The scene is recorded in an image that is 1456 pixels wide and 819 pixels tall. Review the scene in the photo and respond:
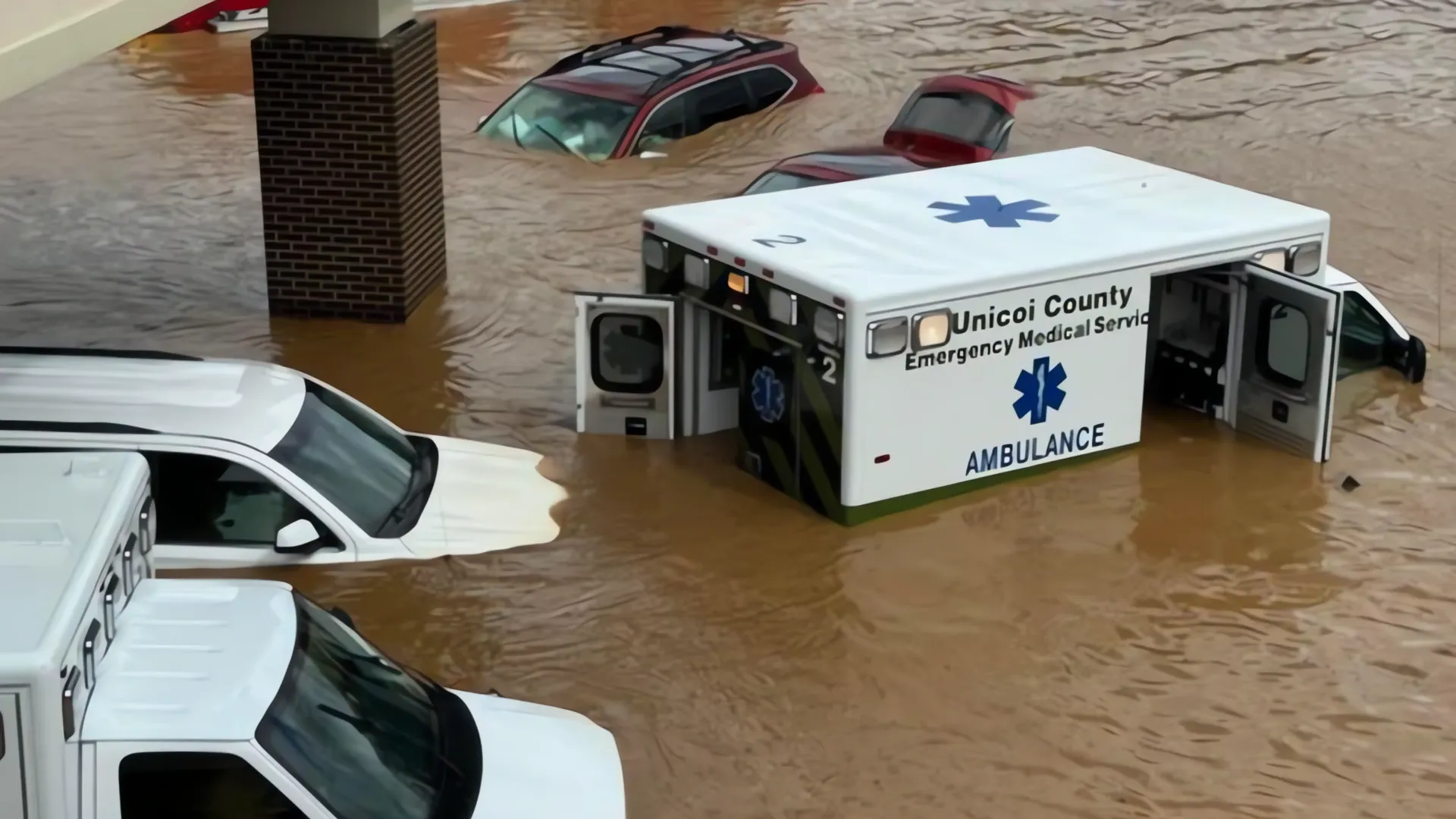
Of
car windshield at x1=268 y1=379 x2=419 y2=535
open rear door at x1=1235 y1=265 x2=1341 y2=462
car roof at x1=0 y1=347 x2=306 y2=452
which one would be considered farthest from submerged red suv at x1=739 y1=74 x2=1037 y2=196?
car roof at x1=0 y1=347 x2=306 y2=452

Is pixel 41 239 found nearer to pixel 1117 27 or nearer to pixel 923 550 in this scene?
pixel 923 550

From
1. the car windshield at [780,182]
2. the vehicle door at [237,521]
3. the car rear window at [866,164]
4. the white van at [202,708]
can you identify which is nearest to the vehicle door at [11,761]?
the white van at [202,708]

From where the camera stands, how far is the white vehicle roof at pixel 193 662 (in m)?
5.40

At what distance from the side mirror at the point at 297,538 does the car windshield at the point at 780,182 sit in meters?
8.65

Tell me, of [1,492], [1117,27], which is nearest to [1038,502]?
[1,492]

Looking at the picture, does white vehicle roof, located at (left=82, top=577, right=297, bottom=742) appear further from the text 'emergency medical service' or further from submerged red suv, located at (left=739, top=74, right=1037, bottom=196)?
submerged red suv, located at (left=739, top=74, right=1037, bottom=196)

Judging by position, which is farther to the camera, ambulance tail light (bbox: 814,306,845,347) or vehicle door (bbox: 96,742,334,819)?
ambulance tail light (bbox: 814,306,845,347)

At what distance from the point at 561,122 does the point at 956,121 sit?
5.44m

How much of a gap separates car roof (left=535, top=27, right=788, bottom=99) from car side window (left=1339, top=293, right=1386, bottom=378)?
10.2 metres

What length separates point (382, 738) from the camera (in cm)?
637

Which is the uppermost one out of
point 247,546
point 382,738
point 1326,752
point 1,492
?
point 1,492

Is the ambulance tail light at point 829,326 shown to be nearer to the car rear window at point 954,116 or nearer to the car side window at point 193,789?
the car side window at point 193,789

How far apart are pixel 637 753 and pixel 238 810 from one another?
3.81m

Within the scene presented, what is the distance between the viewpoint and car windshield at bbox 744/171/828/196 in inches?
691
